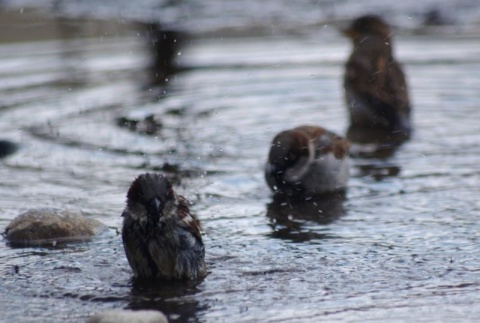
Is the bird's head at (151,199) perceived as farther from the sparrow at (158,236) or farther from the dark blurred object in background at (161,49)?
the dark blurred object in background at (161,49)

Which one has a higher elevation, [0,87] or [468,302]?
[0,87]

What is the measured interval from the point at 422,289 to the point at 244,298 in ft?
2.83

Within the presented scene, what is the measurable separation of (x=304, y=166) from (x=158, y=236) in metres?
2.55

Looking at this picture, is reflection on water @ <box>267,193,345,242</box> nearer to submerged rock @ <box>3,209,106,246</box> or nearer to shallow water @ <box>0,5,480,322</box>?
shallow water @ <box>0,5,480,322</box>

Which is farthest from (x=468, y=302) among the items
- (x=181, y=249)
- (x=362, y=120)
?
(x=362, y=120)

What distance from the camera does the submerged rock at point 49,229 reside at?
22.2 ft

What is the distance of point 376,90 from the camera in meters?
10.5

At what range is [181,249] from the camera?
5.90 meters

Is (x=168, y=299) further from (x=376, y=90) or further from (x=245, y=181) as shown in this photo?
(x=376, y=90)

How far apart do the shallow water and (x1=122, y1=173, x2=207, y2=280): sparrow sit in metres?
0.11

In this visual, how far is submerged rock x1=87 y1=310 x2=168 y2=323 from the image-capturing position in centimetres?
482

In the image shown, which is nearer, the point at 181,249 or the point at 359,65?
the point at 181,249

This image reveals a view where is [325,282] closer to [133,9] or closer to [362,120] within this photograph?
[362,120]

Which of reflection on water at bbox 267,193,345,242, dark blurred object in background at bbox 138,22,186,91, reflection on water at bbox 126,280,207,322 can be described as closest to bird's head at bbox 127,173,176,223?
reflection on water at bbox 126,280,207,322
